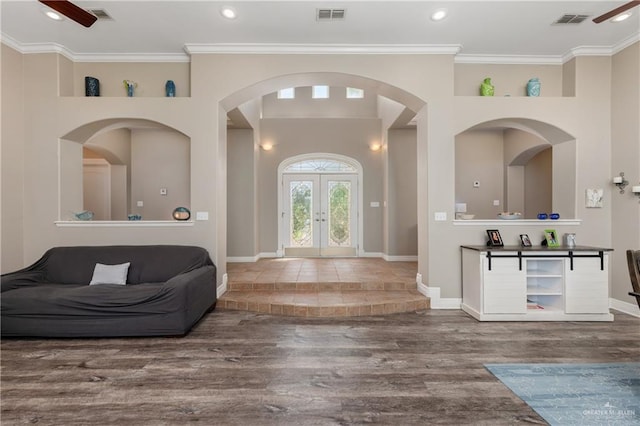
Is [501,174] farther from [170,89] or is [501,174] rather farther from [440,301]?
[170,89]

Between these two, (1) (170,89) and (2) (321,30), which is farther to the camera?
(1) (170,89)

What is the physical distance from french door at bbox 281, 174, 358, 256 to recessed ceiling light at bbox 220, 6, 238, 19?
15.4 ft

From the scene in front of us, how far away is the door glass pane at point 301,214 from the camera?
834 cm

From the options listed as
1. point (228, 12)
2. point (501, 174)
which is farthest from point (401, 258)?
point (228, 12)

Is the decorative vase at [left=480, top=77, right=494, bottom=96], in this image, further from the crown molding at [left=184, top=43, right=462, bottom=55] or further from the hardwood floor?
the hardwood floor

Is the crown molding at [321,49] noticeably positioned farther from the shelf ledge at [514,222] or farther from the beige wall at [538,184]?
the beige wall at [538,184]

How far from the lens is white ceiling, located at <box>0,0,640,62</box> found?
3.68 meters

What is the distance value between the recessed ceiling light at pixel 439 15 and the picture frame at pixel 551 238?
120 inches

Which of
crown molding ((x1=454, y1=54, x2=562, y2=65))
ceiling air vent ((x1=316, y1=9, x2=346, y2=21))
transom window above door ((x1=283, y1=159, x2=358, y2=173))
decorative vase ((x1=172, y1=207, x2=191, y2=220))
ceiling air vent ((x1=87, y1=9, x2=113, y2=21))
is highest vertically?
ceiling air vent ((x1=87, y1=9, x2=113, y2=21))

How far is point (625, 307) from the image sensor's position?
4367 millimetres

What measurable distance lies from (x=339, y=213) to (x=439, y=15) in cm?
514

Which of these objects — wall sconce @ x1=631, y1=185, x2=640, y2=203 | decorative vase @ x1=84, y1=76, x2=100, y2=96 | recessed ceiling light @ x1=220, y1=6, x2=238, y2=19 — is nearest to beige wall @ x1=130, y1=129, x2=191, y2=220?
decorative vase @ x1=84, y1=76, x2=100, y2=96

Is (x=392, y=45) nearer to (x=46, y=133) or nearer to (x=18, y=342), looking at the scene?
(x=46, y=133)

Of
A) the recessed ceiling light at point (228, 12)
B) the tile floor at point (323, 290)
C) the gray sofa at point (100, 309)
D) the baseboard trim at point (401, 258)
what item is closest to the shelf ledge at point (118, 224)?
the gray sofa at point (100, 309)
